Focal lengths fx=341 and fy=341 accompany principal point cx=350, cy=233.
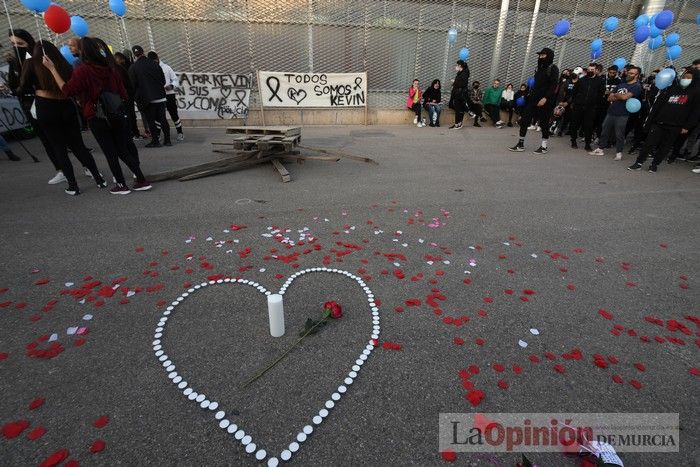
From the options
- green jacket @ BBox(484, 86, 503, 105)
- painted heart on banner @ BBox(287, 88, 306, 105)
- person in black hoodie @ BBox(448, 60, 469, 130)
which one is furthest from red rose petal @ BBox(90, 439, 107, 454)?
green jacket @ BBox(484, 86, 503, 105)

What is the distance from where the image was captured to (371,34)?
1244 cm

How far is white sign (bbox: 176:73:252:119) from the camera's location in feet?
36.0

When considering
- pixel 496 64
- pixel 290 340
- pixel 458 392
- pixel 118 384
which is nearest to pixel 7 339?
pixel 118 384

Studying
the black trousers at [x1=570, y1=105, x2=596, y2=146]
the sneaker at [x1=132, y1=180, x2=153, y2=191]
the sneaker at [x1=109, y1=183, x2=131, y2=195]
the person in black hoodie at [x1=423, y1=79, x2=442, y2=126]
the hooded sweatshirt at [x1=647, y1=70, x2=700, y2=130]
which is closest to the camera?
the sneaker at [x1=109, y1=183, x2=131, y2=195]

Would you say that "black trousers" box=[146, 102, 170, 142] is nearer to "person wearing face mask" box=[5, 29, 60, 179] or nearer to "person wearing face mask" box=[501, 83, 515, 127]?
"person wearing face mask" box=[5, 29, 60, 179]

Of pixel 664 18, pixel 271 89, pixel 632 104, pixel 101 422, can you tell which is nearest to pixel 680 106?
pixel 632 104

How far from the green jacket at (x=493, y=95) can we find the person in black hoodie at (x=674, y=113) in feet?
21.3

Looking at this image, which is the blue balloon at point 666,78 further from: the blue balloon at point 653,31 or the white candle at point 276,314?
the white candle at point 276,314

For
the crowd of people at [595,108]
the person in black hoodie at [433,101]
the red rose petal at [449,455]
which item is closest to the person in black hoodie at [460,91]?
the crowd of people at [595,108]

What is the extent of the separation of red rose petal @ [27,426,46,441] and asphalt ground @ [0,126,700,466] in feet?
0.06

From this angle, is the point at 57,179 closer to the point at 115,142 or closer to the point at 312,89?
the point at 115,142

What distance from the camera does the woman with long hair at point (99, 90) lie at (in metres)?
4.35

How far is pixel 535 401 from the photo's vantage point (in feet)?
6.63

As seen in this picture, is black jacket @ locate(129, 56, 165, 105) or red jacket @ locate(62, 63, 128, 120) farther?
black jacket @ locate(129, 56, 165, 105)
